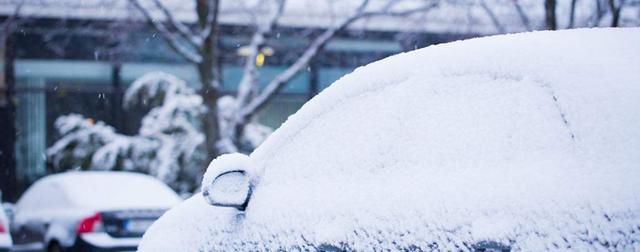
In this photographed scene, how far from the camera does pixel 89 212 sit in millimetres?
9219

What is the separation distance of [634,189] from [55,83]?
1603 cm

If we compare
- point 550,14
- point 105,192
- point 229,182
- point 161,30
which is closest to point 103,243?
point 105,192

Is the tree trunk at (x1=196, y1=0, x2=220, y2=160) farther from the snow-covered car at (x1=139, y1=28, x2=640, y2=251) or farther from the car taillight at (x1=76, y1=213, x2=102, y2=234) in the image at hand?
the snow-covered car at (x1=139, y1=28, x2=640, y2=251)

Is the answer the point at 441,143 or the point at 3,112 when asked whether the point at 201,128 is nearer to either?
the point at 3,112

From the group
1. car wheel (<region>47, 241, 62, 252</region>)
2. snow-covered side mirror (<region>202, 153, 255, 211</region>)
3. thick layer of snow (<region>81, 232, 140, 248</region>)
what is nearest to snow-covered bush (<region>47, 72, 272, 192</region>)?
car wheel (<region>47, 241, 62, 252</region>)

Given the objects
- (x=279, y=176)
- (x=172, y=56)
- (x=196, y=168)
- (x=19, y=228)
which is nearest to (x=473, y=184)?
(x=279, y=176)

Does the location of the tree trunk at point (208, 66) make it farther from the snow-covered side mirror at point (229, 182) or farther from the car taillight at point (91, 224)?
the snow-covered side mirror at point (229, 182)

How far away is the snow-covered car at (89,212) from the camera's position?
356 inches

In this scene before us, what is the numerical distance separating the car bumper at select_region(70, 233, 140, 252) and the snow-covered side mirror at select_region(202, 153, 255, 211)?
209 inches

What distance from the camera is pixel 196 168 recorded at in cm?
1548

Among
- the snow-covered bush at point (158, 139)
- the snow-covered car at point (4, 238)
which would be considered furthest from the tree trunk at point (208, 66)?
the snow-covered car at point (4, 238)

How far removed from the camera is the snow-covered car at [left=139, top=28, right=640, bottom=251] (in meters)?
2.70

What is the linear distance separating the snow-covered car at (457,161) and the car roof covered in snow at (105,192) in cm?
566

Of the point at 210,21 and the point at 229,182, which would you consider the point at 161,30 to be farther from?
the point at 229,182
